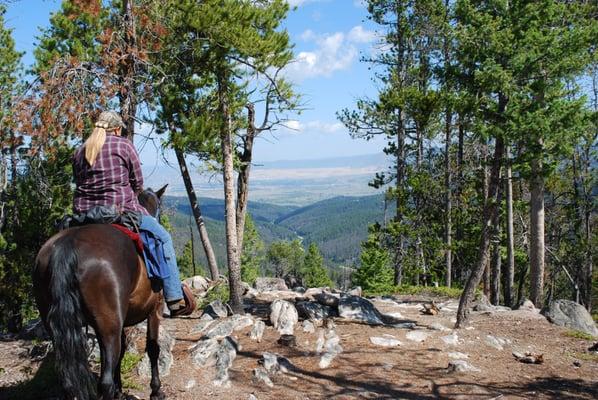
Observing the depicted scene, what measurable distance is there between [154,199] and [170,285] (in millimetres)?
1067

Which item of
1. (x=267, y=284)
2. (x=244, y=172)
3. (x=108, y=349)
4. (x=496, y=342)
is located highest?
(x=244, y=172)

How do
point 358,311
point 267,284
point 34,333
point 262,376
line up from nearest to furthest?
point 262,376 < point 34,333 < point 358,311 < point 267,284

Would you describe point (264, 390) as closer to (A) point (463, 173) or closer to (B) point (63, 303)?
(B) point (63, 303)

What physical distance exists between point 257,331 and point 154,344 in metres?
3.30

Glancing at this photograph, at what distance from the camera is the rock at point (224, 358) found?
6684 mm

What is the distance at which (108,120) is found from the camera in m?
4.76

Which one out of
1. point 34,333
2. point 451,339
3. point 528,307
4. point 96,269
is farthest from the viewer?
point 528,307

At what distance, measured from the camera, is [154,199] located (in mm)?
5559

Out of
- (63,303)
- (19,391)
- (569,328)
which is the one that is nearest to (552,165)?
(569,328)

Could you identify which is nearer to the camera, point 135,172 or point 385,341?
point 135,172

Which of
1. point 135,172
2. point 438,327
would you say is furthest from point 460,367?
point 135,172

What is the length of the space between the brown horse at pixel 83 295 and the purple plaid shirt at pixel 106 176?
18.8 inches

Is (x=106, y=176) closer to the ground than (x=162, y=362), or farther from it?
farther from it

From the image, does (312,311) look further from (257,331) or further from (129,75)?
(129,75)
